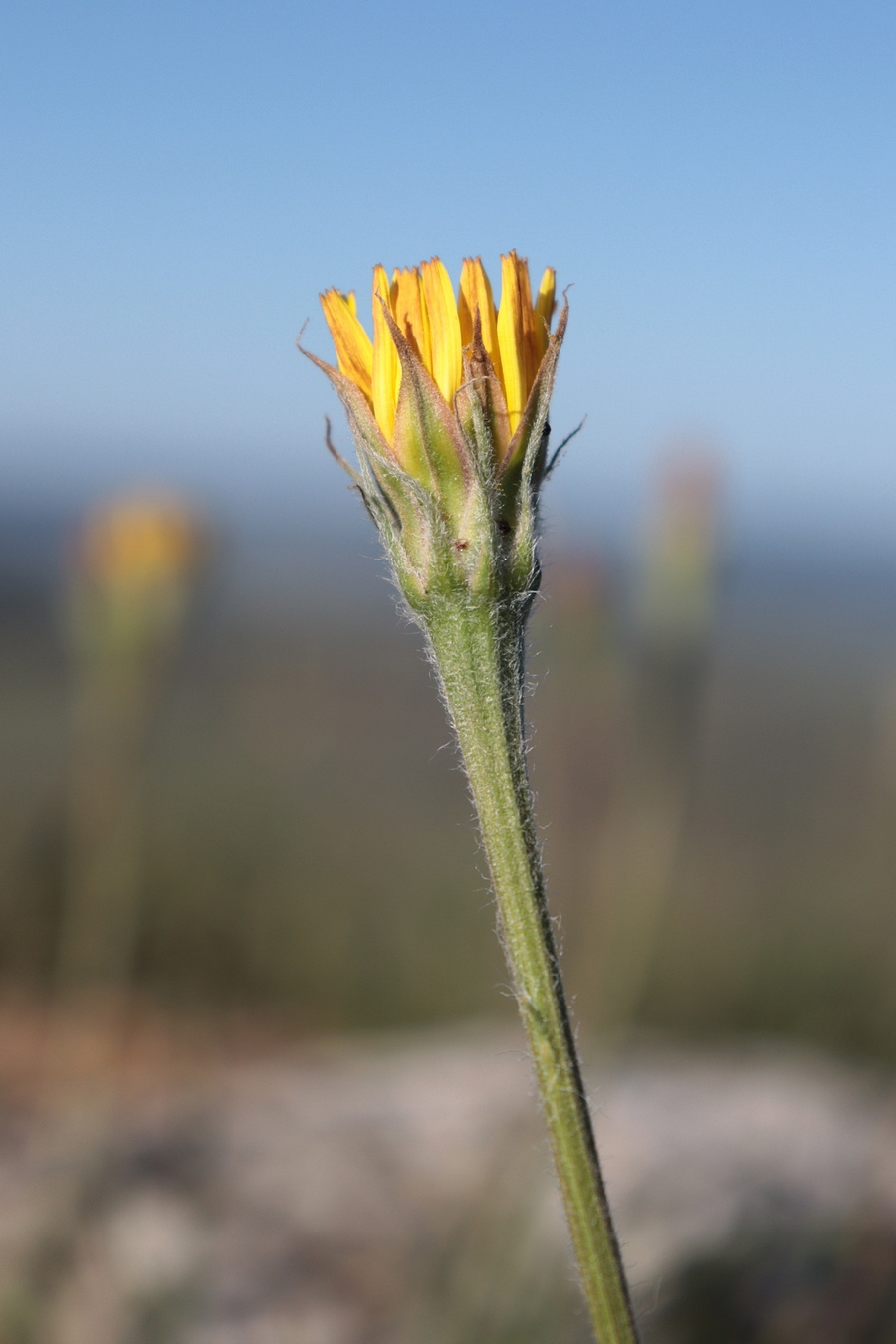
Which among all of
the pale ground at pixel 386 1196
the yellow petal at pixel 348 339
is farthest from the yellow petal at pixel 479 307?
the pale ground at pixel 386 1196

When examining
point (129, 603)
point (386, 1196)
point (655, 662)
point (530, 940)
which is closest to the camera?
point (530, 940)

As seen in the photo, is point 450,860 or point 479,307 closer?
point 479,307

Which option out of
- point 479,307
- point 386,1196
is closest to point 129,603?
point 386,1196

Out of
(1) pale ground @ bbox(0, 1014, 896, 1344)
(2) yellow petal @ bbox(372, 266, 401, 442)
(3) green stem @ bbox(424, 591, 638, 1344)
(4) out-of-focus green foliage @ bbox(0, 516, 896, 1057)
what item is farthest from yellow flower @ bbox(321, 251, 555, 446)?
(4) out-of-focus green foliage @ bbox(0, 516, 896, 1057)

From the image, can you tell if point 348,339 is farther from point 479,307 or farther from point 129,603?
point 129,603

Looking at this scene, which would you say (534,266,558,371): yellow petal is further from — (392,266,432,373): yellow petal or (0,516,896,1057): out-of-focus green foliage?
(0,516,896,1057): out-of-focus green foliage

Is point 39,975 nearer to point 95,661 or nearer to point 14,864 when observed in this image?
point 14,864
